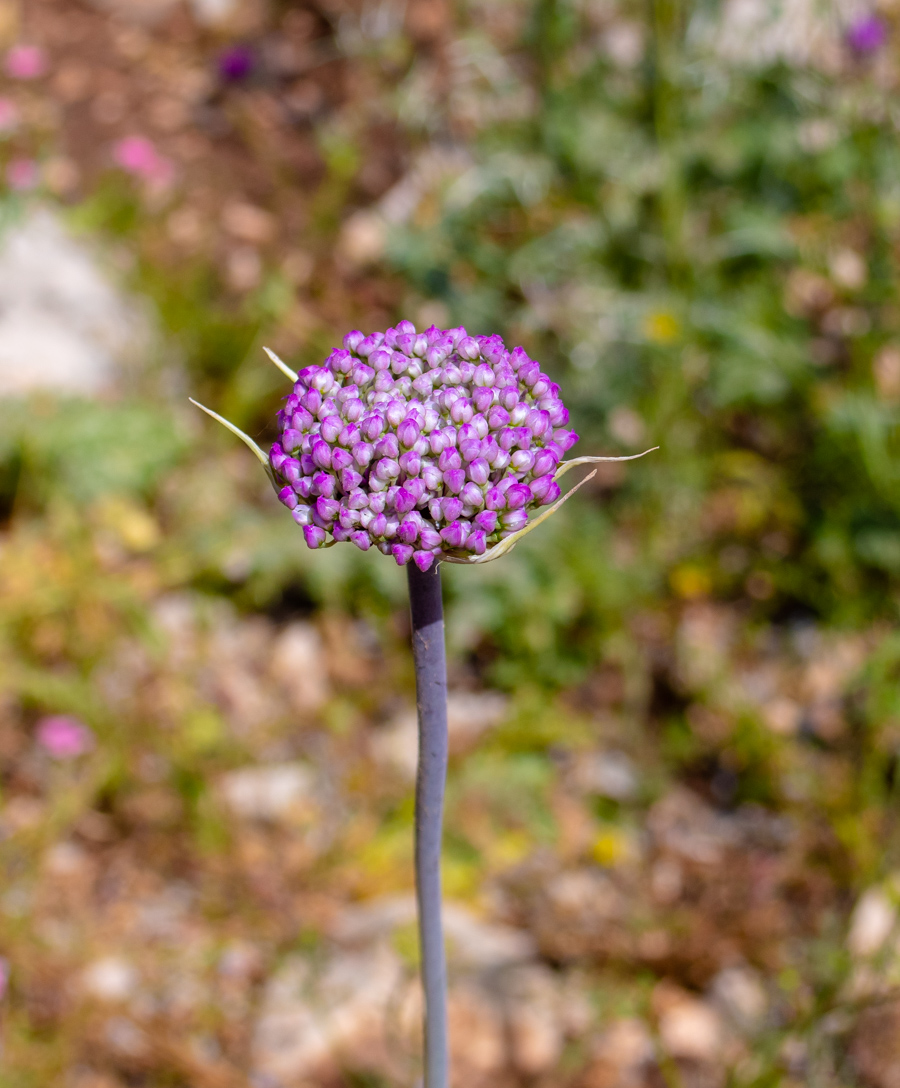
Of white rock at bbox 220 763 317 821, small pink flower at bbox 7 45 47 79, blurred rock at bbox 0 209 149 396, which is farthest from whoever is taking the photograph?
small pink flower at bbox 7 45 47 79

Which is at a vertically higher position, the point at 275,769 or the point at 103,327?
the point at 103,327

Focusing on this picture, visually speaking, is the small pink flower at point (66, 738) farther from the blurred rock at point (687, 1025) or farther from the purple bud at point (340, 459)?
the purple bud at point (340, 459)

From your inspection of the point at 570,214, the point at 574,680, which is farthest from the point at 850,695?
the point at 570,214

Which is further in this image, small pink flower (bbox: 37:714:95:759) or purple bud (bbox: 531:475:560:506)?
small pink flower (bbox: 37:714:95:759)

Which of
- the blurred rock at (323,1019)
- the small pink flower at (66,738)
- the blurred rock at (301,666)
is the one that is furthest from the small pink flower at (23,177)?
the blurred rock at (323,1019)

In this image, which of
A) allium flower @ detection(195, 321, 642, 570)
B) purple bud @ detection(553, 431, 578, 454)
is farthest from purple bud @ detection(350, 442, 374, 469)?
purple bud @ detection(553, 431, 578, 454)

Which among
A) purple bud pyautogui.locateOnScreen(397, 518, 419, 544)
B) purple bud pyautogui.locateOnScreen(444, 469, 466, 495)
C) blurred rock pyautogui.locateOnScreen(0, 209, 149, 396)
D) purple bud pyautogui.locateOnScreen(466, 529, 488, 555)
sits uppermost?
blurred rock pyautogui.locateOnScreen(0, 209, 149, 396)

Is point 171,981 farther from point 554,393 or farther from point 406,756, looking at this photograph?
point 554,393

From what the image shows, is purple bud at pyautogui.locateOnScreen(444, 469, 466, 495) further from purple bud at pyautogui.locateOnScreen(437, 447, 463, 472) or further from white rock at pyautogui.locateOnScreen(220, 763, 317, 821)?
white rock at pyautogui.locateOnScreen(220, 763, 317, 821)
